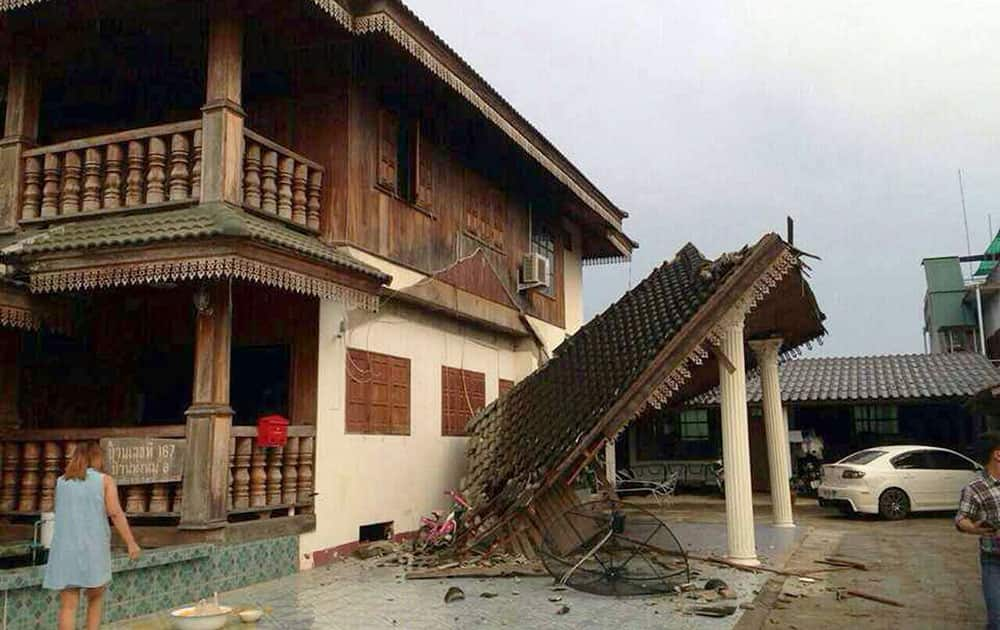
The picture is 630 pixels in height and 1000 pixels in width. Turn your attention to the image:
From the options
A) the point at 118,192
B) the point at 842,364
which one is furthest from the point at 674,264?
the point at 842,364

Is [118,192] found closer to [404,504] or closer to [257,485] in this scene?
[257,485]

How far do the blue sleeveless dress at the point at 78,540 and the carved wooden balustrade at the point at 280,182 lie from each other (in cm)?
351

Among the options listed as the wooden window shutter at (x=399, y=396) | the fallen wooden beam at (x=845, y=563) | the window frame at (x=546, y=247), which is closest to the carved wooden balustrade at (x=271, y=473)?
the wooden window shutter at (x=399, y=396)

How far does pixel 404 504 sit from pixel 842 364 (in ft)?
60.1

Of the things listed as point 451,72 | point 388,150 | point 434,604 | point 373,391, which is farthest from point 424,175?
point 434,604

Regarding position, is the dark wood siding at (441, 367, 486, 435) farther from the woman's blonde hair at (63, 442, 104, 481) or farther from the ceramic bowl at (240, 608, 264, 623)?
the woman's blonde hair at (63, 442, 104, 481)

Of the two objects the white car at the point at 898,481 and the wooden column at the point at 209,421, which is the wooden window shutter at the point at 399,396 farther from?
the white car at the point at 898,481

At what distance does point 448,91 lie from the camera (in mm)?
11469

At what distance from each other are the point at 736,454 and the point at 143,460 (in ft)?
21.2

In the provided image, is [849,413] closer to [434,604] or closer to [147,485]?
[434,604]

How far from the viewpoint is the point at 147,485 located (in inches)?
321

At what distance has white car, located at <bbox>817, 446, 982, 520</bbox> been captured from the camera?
16.3 metres

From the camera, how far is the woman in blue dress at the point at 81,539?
5.70 meters

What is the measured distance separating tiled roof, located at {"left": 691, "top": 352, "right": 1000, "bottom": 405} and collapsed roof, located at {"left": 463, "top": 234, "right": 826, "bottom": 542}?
10118mm
